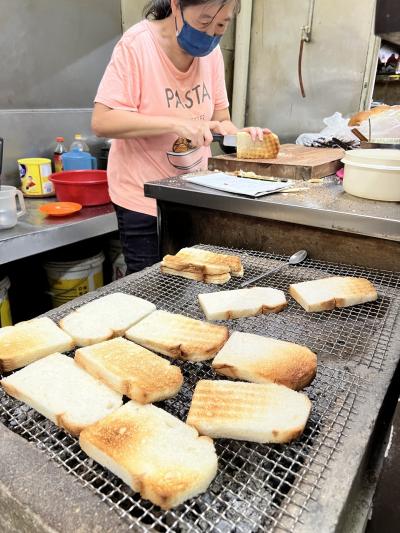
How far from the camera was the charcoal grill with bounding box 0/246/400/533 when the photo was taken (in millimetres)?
677

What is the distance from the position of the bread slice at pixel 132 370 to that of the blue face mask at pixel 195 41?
1.63 metres

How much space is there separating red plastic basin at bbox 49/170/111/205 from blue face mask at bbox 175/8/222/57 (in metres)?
1.20

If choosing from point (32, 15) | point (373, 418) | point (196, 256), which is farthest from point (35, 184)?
point (373, 418)

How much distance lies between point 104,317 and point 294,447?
641 millimetres

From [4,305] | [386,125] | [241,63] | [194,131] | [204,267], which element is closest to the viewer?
[204,267]

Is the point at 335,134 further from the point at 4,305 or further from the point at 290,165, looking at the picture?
the point at 4,305

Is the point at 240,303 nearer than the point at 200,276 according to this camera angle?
Yes

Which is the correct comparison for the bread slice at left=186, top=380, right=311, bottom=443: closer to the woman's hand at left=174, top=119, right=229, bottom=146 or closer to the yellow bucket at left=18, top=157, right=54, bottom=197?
the woman's hand at left=174, top=119, right=229, bottom=146

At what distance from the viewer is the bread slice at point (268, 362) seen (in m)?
0.96

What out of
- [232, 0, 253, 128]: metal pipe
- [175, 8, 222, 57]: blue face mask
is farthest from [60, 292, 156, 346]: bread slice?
[232, 0, 253, 128]: metal pipe

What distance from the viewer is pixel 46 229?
2559 mm

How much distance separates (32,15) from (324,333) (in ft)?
10.6

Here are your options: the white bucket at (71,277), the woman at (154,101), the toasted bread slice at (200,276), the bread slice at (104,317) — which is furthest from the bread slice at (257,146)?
the white bucket at (71,277)

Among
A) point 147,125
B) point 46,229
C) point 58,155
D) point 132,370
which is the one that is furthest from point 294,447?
point 58,155
